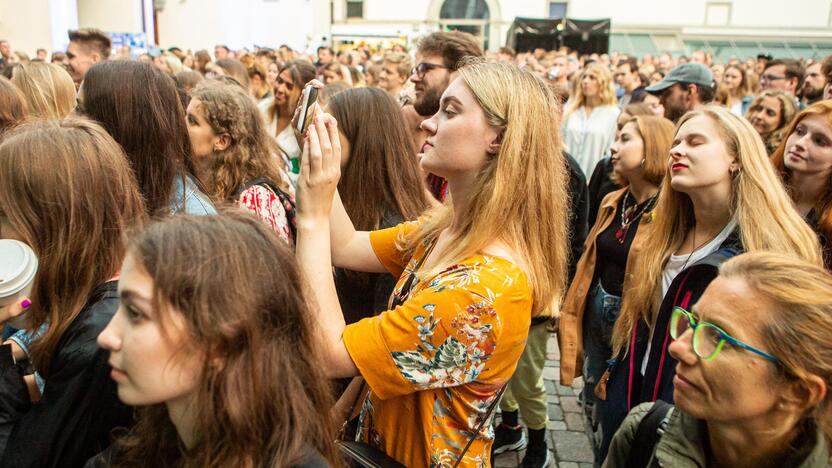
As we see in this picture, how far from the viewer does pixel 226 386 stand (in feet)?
4.34

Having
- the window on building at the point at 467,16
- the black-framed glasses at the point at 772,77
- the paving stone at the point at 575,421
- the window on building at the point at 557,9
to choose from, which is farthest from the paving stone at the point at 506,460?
the window on building at the point at 557,9

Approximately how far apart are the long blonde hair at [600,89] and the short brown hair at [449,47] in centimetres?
352

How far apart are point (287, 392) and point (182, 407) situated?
0.23 m

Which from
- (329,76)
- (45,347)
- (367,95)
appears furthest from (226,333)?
(329,76)

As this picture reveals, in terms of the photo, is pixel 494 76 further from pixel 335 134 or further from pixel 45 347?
pixel 45 347

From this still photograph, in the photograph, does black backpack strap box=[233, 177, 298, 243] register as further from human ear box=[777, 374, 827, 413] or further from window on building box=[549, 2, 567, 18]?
window on building box=[549, 2, 567, 18]

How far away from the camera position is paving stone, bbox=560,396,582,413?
4.40m

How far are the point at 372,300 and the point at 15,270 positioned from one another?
1516 millimetres

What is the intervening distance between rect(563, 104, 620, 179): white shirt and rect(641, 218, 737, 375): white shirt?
4.34 m

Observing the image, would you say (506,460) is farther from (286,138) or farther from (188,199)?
(286,138)

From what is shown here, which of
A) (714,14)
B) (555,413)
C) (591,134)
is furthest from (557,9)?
(555,413)

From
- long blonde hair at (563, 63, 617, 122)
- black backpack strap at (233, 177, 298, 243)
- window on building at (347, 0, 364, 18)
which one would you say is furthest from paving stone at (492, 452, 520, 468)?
window on building at (347, 0, 364, 18)

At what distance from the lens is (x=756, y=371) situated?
1.54 metres

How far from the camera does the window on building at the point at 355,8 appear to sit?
36.9 metres
